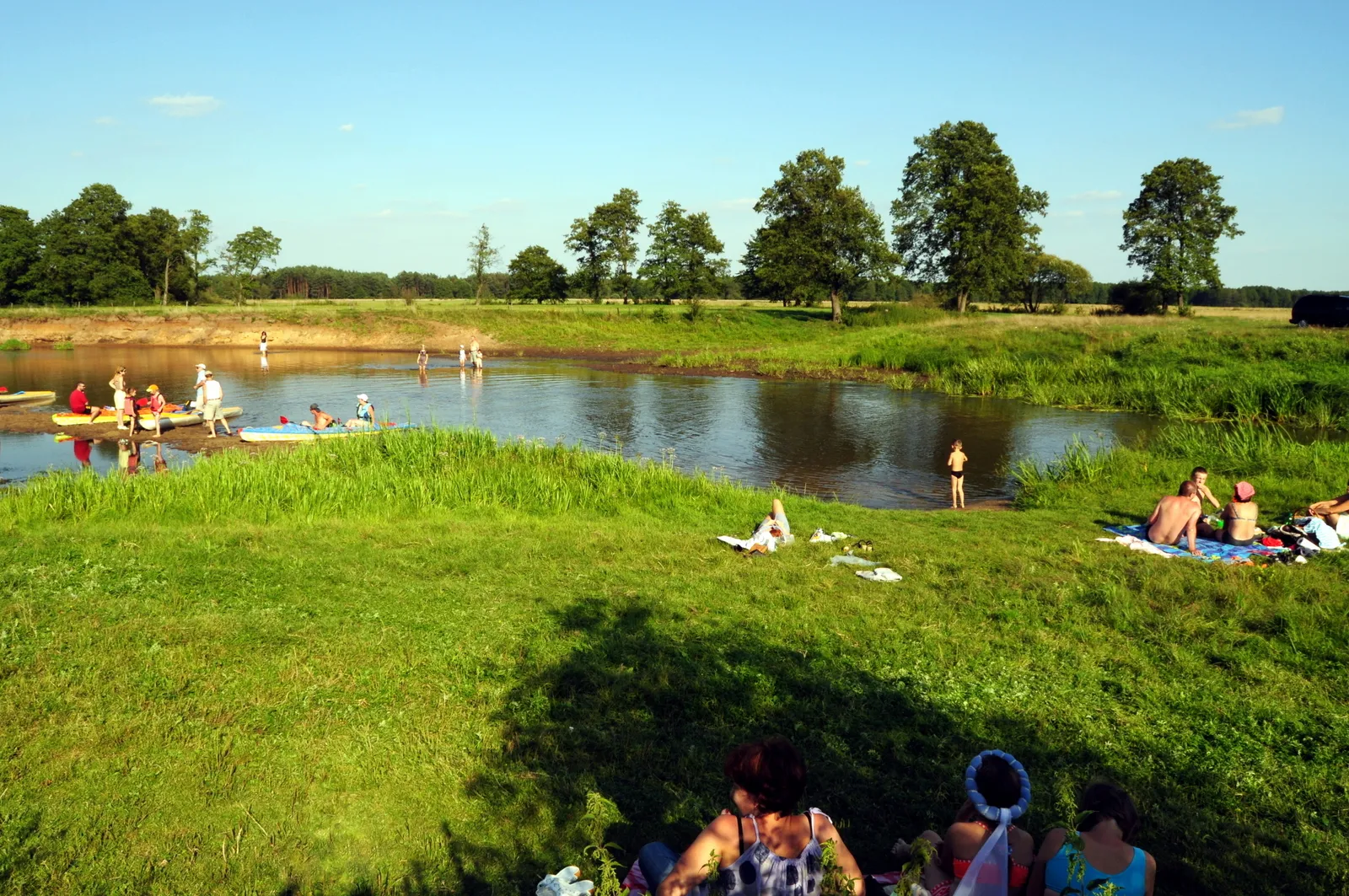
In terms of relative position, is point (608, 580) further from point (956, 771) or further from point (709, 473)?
point (709, 473)

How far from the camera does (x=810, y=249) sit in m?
72.1

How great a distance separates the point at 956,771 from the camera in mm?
6414

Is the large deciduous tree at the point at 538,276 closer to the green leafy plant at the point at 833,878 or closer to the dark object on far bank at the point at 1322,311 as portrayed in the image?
the dark object on far bank at the point at 1322,311

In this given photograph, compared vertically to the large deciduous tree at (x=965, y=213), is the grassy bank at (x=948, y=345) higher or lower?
lower

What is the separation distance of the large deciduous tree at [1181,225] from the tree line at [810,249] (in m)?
0.09

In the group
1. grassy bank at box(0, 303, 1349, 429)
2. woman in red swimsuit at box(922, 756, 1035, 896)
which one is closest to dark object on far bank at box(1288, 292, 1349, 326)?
grassy bank at box(0, 303, 1349, 429)

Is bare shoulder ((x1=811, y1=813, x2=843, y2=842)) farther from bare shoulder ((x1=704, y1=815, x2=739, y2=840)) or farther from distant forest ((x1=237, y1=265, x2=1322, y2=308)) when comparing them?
distant forest ((x1=237, y1=265, x2=1322, y2=308))

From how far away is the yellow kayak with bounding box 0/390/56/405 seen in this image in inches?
1325

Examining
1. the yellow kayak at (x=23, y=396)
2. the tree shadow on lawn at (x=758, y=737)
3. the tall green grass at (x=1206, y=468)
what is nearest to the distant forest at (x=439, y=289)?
the yellow kayak at (x=23, y=396)

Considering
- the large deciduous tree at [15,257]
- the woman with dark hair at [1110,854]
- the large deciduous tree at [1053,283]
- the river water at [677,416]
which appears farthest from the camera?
the large deciduous tree at [1053,283]

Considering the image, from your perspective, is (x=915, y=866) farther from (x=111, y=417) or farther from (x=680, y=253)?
(x=680, y=253)

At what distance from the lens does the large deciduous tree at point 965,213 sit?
68062mm

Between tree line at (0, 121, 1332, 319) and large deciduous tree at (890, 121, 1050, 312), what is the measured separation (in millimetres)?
134

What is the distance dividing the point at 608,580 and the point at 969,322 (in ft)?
178
